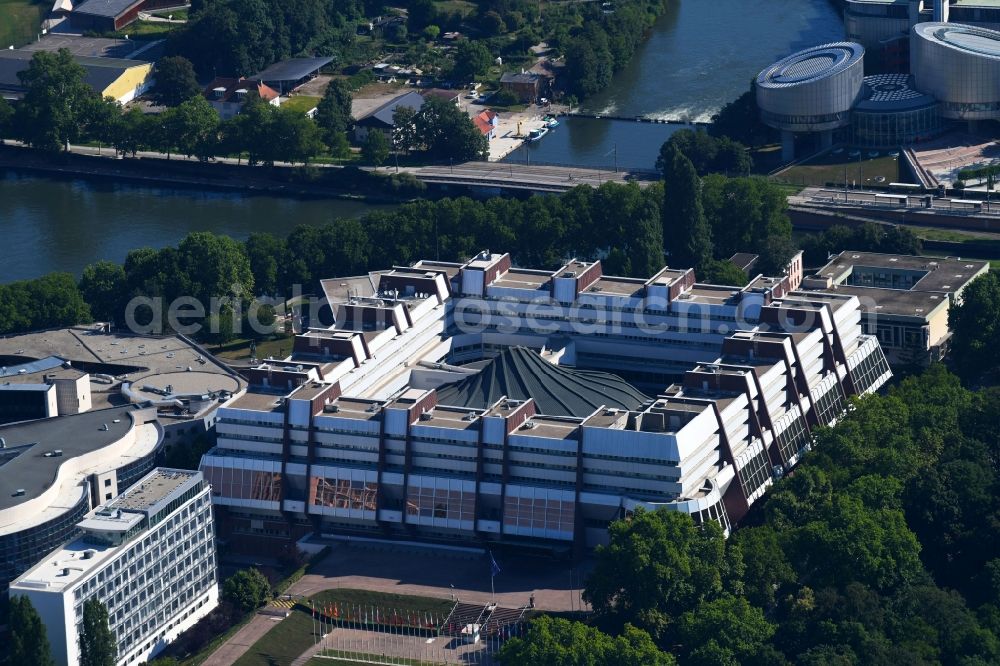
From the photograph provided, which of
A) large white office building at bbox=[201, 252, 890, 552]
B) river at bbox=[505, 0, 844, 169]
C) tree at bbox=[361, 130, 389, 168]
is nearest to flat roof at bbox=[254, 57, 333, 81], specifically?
tree at bbox=[361, 130, 389, 168]

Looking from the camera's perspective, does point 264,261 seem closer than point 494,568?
No

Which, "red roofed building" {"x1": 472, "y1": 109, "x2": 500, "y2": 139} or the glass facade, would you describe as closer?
the glass facade

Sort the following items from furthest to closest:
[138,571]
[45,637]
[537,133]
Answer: [537,133] → [138,571] → [45,637]

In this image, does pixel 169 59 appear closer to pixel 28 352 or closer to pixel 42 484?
pixel 28 352

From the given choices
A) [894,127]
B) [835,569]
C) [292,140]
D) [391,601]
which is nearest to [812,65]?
[894,127]

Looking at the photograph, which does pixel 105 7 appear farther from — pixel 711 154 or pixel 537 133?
pixel 711 154

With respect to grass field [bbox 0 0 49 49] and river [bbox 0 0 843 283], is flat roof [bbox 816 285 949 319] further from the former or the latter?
grass field [bbox 0 0 49 49]
